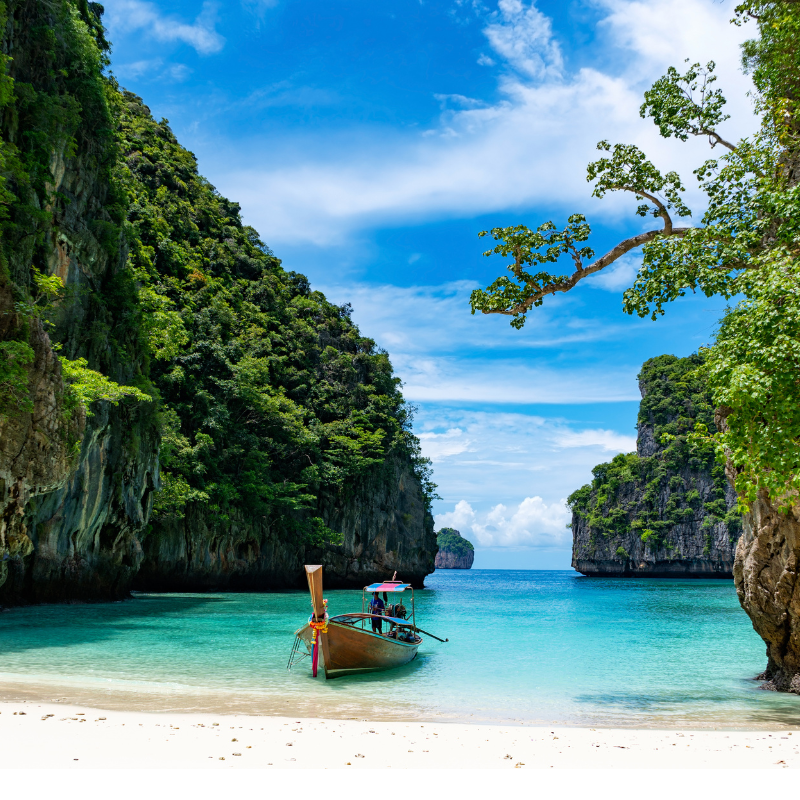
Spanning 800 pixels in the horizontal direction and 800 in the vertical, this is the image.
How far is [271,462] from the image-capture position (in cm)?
3906

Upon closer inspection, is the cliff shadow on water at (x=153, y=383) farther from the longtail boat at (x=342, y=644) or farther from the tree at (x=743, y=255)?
the tree at (x=743, y=255)

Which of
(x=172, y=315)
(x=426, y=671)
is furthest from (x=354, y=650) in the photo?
(x=172, y=315)

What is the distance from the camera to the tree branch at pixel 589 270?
385 inches

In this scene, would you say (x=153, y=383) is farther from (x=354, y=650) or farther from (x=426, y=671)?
(x=426, y=671)

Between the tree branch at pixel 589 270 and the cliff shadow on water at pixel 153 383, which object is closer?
the tree branch at pixel 589 270

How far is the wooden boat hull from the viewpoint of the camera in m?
11.8

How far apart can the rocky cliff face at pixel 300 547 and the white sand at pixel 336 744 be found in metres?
26.9

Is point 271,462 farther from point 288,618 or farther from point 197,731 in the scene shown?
point 197,731

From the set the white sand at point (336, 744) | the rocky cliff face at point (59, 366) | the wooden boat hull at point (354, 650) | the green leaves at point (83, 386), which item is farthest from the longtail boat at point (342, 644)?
the green leaves at point (83, 386)

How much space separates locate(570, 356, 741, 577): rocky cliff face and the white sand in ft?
Answer: 208

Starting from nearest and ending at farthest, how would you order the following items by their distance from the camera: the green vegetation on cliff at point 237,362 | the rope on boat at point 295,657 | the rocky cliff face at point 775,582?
the rocky cliff face at point 775,582, the rope on boat at point 295,657, the green vegetation on cliff at point 237,362

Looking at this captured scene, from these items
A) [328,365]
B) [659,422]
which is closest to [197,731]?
[328,365]

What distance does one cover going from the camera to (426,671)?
1327 cm

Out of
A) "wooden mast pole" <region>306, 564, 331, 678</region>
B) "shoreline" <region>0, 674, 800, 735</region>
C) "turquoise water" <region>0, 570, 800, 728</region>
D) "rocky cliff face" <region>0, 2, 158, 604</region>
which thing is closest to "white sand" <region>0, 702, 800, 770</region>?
"shoreline" <region>0, 674, 800, 735</region>
